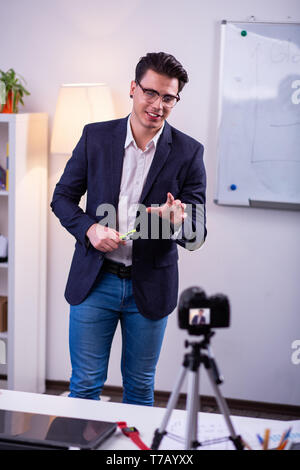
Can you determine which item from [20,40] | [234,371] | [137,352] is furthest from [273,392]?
[20,40]

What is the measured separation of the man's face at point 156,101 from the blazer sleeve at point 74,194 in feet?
0.79

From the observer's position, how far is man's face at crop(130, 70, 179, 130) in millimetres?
1838

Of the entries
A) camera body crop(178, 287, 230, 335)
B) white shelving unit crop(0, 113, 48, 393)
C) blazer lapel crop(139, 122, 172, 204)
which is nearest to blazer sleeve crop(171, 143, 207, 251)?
blazer lapel crop(139, 122, 172, 204)

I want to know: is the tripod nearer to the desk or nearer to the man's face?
the desk

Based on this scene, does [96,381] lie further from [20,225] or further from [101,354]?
[20,225]

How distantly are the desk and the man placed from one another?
0.44m

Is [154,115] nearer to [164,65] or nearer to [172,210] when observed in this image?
[164,65]

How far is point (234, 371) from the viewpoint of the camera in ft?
10.3

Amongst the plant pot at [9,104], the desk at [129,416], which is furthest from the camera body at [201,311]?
the plant pot at [9,104]

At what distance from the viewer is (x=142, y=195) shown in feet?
6.29

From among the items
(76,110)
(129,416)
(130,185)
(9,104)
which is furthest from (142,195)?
(9,104)

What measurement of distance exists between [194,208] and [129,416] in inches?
30.6

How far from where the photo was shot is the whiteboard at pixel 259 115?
2895 millimetres

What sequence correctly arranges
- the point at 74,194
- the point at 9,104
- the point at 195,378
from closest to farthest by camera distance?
the point at 195,378 < the point at 74,194 < the point at 9,104
